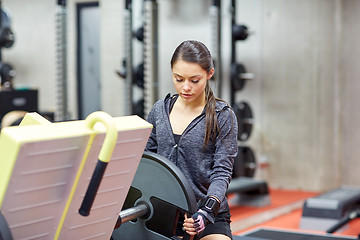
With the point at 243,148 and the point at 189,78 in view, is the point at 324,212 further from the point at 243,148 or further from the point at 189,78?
the point at 189,78

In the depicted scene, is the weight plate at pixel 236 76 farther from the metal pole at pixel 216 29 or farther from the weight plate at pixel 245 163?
the weight plate at pixel 245 163

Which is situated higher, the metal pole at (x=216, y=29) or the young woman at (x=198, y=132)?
the metal pole at (x=216, y=29)

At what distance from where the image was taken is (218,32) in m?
5.61

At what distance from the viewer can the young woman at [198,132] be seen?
2064 mm

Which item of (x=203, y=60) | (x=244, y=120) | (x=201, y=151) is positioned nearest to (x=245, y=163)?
(x=244, y=120)

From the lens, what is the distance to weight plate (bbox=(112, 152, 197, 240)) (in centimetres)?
199

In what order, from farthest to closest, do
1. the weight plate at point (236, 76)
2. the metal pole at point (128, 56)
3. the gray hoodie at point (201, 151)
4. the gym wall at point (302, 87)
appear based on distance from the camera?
the gym wall at point (302, 87)
the weight plate at point (236, 76)
the metal pole at point (128, 56)
the gray hoodie at point (201, 151)

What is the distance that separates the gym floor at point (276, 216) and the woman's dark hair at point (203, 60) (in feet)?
9.11

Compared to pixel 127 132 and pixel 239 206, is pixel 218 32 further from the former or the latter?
pixel 127 132

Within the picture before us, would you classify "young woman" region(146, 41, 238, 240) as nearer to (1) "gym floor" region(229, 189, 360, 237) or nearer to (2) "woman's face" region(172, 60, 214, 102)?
(2) "woman's face" region(172, 60, 214, 102)

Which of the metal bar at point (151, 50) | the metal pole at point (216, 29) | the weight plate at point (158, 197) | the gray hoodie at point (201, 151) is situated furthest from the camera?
the metal pole at point (216, 29)

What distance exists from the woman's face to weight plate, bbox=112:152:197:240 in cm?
26

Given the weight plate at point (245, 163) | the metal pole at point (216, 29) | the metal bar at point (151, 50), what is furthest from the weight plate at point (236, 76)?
the metal bar at point (151, 50)

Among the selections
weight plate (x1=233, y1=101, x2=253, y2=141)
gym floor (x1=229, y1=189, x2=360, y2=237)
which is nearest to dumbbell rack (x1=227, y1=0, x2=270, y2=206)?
weight plate (x1=233, y1=101, x2=253, y2=141)
